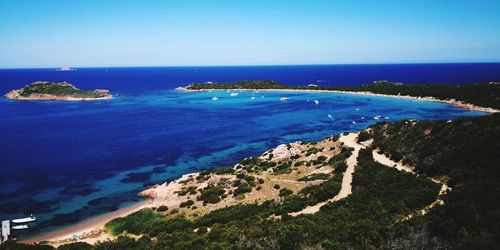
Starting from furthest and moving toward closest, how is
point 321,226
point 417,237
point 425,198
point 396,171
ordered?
point 396,171 → point 425,198 → point 321,226 → point 417,237

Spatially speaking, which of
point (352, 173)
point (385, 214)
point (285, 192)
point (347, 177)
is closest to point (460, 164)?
point (352, 173)

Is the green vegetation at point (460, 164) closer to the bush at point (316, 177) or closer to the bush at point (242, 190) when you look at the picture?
the bush at point (316, 177)

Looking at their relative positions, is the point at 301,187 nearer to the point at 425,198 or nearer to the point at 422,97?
the point at 425,198

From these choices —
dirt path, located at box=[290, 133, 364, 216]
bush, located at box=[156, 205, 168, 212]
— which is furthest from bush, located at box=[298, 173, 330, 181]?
bush, located at box=[156, 205, 168, 212]

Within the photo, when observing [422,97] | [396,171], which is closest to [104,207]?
[396,171]

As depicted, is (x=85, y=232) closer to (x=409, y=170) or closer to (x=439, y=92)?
(x=409, y=170)

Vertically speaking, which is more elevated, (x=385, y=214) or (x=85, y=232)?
(x=385, y=214)
